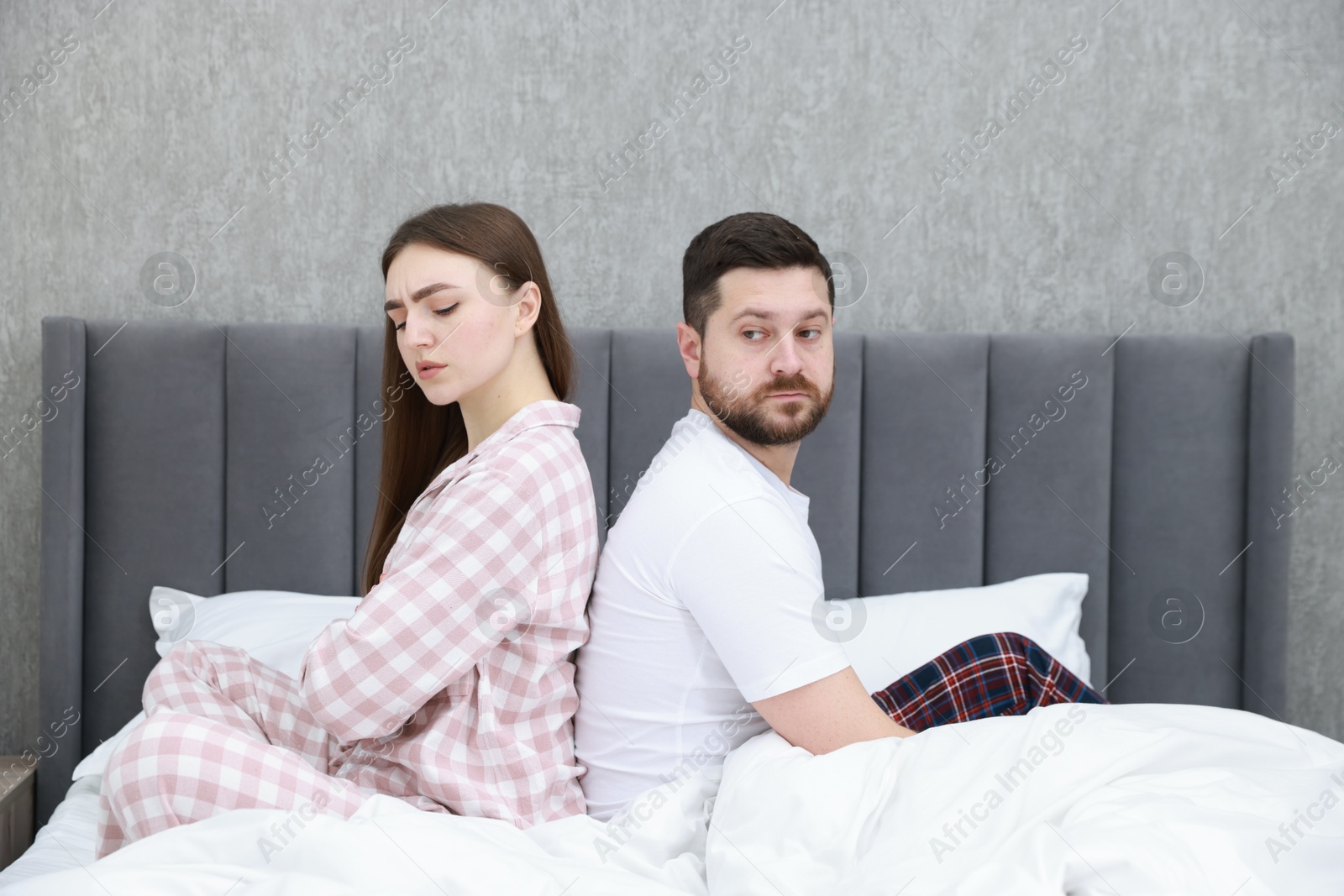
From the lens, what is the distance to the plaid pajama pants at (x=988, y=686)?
111 centimetres

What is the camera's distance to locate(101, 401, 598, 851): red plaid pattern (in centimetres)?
91

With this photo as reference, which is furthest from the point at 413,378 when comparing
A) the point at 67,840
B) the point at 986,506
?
the point at 986,506

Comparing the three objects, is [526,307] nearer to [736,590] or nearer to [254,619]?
[736,590]

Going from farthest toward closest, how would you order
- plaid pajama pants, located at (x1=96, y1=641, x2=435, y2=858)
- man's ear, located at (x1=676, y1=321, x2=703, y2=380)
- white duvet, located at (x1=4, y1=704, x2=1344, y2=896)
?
man's ear, located at (x1=676, y1=321, x2=703, y2=380) < plaid pajama pants, located at (x1=96, y1=641, x2=435, y2=858) < white duvet, located at (x1=4, y1=704, x2=1344, y2=896)

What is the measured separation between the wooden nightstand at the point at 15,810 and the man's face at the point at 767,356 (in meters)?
1.33

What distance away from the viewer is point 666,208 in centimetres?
176

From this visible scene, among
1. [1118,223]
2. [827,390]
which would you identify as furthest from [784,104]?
[827,390]

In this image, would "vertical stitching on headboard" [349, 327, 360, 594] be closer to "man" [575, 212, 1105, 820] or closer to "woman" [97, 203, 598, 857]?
"woman" [97, 203, 598, 857]

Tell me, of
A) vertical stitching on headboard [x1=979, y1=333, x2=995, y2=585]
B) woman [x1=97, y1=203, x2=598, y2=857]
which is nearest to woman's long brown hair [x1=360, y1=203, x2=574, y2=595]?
woman [x1=97, y1=203, x2=598, y2=857]

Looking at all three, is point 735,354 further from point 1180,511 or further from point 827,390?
point 1180,511

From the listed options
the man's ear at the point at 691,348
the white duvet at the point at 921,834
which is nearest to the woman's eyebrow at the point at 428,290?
the man's ear at the point at 691,348

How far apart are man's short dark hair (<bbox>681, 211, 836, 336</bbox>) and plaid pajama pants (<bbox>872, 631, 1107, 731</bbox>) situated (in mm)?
477

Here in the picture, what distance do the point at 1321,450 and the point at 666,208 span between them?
133 cm

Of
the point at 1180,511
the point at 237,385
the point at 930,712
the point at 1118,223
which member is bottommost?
the point at 930,712
